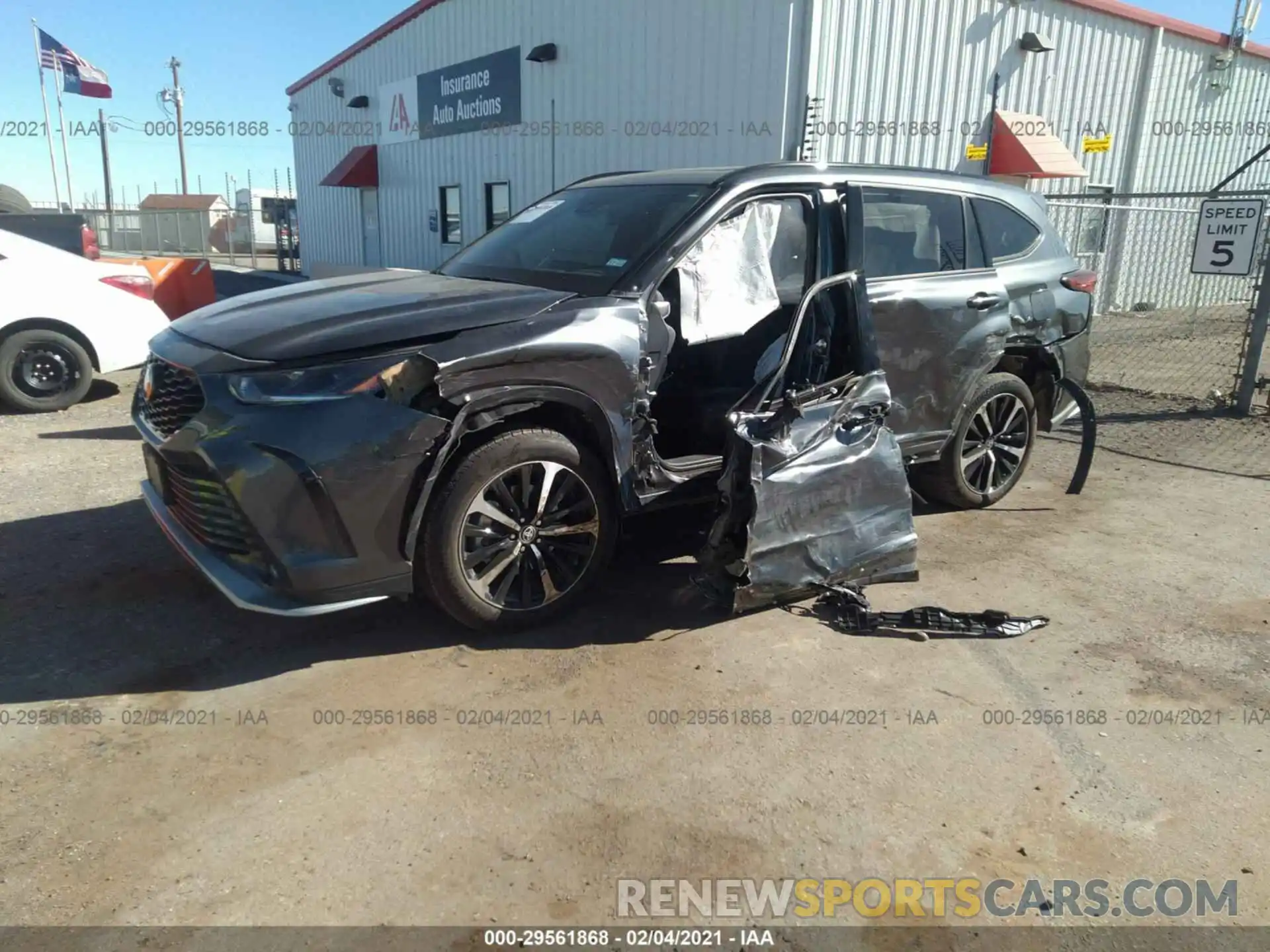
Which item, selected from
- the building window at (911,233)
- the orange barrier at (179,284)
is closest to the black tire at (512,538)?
the building window at (911,233)

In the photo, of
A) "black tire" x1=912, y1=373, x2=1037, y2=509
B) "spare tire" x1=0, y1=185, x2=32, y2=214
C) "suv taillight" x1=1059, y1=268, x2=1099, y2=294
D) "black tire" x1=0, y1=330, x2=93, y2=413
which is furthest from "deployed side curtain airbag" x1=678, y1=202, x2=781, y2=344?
"spare tire" x1=0, y1=185, x2=32, y2=214

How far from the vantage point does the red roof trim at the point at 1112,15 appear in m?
14.4

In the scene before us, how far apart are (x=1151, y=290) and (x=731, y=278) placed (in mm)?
15292

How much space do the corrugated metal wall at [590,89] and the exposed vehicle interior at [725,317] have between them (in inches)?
255

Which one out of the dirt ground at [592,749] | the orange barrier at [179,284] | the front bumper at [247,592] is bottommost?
the dirt ground at [592,749]

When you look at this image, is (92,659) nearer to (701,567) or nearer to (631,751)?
(631,751)

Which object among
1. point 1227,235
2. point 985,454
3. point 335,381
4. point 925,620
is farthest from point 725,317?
point 1227,235

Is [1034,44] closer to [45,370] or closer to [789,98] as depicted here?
[789,98]

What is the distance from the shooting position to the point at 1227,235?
7.88 metres

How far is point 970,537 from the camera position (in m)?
5.15

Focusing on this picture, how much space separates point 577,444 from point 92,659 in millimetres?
2093

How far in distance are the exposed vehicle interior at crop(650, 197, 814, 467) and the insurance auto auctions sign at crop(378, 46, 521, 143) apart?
13012 mm

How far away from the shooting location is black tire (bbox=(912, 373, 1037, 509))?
5.20 meters

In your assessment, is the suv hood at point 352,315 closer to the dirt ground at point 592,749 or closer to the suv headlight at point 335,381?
the suv headlight at point 335,381
